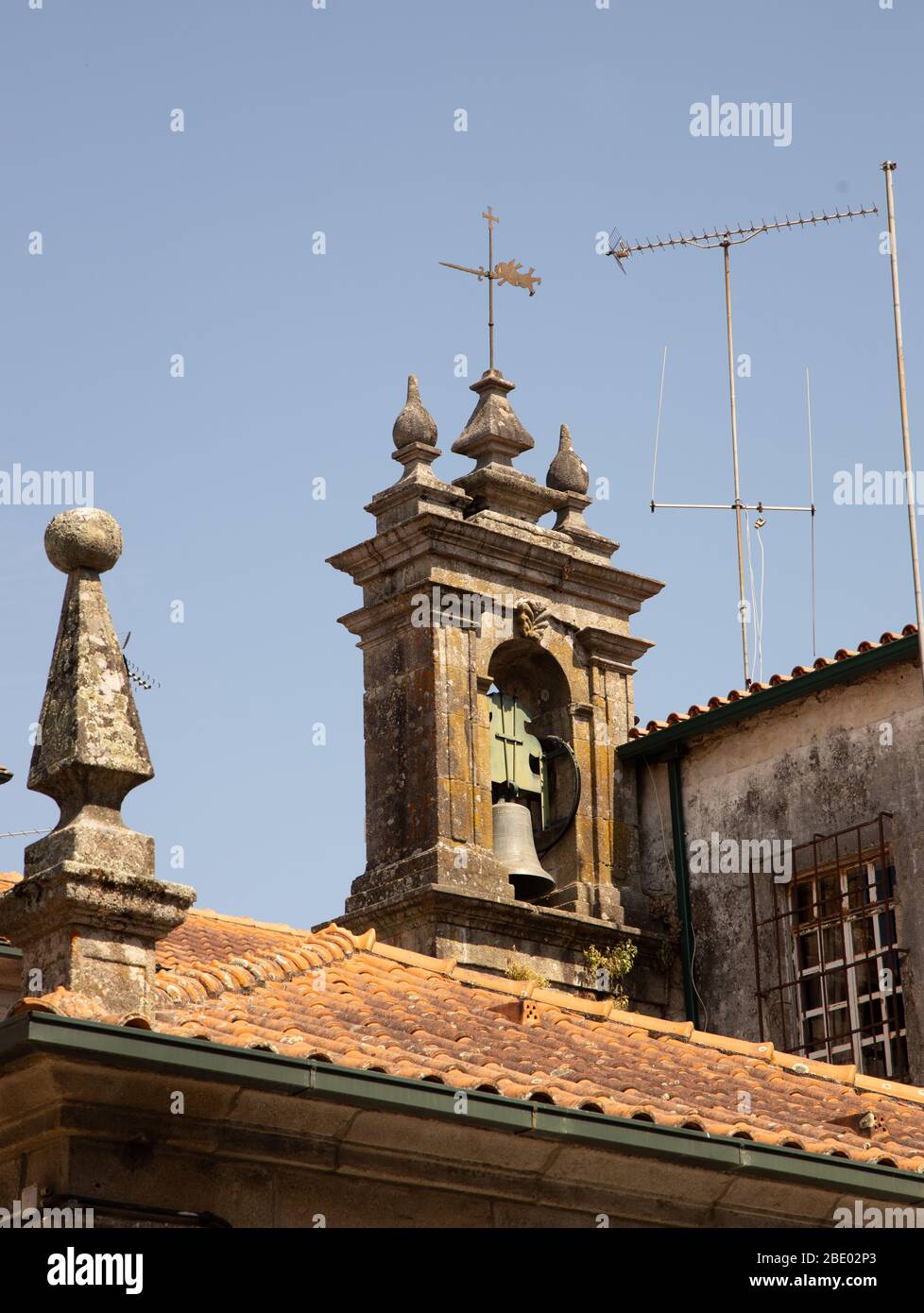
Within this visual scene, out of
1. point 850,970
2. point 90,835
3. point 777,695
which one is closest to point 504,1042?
point 90,835

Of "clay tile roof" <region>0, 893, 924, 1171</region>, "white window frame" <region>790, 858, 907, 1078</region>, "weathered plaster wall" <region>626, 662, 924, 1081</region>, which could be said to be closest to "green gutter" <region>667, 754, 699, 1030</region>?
"weathered plaster wall" <region>626, 662, 924, 1081</region>

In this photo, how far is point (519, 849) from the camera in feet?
51.9

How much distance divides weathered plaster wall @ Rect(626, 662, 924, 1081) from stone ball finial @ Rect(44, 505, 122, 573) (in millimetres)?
7086

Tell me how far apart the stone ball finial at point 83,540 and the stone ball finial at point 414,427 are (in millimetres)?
7409

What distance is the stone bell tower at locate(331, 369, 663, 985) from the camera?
1527 cm

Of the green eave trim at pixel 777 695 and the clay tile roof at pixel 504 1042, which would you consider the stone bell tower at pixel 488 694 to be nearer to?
the green eave trim at pixel 777 695

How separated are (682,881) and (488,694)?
185 cm

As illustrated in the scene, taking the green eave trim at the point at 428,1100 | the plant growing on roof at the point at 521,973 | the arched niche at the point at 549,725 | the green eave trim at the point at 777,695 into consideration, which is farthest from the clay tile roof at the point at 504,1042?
the arched niche at the point at 549,725

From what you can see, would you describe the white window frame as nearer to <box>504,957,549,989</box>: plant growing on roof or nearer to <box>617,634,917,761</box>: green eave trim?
<box>617,634,917,761</box>: green eave trim

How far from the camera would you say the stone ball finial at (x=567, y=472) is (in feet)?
56.4

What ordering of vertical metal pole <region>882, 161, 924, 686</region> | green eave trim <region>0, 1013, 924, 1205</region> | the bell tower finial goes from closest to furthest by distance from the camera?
1. green eave trim <region>0, 1013, 924, 1205</region>
2. the bell tower finial
3. vertical metal pole <region>882, 161, 924, 686</region>

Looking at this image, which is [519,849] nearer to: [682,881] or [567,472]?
[682,881]
